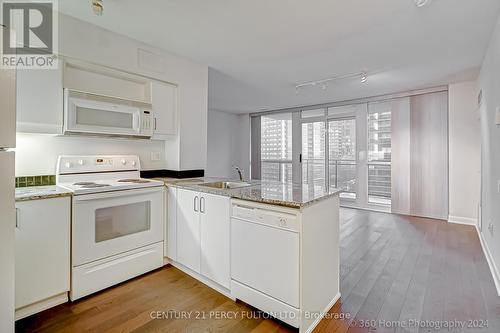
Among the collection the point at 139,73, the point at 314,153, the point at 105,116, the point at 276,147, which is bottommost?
the point at 314,153

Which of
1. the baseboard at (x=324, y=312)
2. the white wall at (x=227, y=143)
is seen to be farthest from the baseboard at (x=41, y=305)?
the white wall at (x=227, y=143)

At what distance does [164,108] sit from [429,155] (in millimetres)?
4732

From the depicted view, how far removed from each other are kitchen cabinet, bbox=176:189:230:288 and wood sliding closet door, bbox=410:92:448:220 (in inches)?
171

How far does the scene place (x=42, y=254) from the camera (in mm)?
1804

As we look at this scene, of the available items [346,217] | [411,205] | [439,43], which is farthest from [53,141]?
[411,205]

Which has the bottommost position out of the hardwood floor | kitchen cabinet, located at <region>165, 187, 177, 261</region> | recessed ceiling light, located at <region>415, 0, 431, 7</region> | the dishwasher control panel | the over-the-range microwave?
the hardwood floor

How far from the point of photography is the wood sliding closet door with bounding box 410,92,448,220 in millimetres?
4449

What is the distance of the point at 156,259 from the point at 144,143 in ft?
4.56

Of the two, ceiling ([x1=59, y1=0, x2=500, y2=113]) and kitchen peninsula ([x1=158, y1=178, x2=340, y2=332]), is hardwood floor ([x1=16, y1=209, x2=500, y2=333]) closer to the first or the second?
kitchen peninsula ([x1=158, y1=178, x2=340, y2=332])

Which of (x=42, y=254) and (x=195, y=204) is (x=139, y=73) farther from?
(x=42, y=254)

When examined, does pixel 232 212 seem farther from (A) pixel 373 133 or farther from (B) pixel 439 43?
(A) pixel 373 133

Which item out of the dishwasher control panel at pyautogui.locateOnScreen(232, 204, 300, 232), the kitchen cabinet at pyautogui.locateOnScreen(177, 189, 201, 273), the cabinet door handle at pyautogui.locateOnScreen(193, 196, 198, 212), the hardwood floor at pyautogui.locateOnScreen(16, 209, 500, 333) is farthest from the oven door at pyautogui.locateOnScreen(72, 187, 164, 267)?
the dishwasher control panel at pyautogui.locateOnScreen(232, 204, 300, 232)

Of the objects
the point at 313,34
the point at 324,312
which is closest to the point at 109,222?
the point at 324,312

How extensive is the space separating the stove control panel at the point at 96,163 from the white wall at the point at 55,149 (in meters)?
0.07
